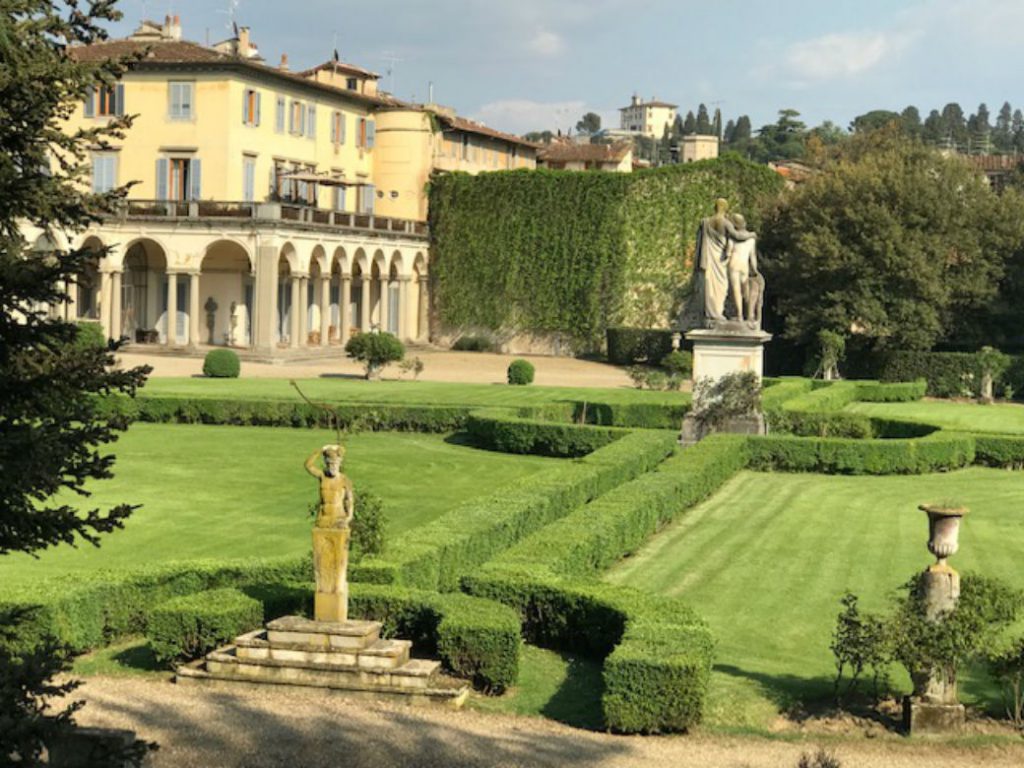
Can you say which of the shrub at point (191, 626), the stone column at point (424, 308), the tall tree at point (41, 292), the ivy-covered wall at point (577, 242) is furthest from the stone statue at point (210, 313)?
the tall tree at point (41, 292)

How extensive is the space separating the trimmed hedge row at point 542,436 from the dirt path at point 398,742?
1777 cm

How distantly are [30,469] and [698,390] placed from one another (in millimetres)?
21907

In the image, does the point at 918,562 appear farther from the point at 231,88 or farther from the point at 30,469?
the point at 231,88

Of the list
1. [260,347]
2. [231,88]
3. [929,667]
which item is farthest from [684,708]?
[231,88]

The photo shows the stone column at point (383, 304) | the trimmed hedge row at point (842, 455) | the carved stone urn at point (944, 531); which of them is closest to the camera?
the carved stone urn at point (944, 531)

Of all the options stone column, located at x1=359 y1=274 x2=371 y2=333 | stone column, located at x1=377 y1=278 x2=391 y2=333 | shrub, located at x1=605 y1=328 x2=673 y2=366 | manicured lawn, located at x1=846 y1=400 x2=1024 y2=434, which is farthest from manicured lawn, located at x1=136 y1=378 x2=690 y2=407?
stone column, located at x1=377 y1=278 x2=391 y2=333

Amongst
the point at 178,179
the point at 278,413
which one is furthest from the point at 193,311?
the point at 278,413

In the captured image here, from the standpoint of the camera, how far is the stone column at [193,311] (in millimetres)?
53750

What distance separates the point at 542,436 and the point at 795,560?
1195cm

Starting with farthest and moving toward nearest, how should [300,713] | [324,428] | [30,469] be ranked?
[324,428]
[300,713]
[30,469]

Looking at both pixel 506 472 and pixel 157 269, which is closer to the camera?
pixel 506 472

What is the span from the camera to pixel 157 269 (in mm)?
57156

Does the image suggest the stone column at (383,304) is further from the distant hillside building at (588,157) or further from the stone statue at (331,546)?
the stone statue at (331,546)

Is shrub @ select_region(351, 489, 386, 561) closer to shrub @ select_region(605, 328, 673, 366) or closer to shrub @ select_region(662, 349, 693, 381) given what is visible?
shrub @ select_region(662, 349, 693, 381)
